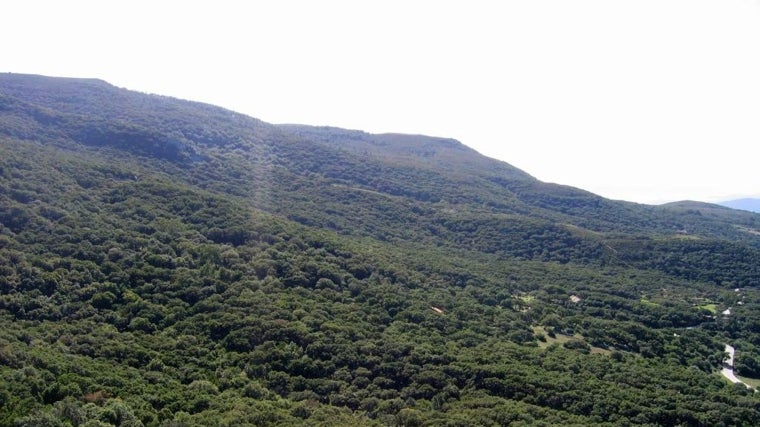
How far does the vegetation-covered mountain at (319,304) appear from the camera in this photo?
30938 millimetres

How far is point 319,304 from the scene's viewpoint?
151 ft

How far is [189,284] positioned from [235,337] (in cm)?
972

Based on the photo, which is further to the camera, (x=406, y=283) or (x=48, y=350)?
(x=406, y=283)

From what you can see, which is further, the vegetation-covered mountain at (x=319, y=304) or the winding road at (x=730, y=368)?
the winding road at (x=730, y=368)

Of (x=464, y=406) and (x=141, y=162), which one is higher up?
(x=141, y=162)

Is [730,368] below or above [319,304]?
above

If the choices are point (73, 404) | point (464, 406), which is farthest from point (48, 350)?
point (464, 406)

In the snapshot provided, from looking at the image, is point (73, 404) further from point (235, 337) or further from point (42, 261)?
point (42, 261)

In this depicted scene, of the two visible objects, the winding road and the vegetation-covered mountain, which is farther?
the winding road

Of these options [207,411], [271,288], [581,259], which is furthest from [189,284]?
[581,259]

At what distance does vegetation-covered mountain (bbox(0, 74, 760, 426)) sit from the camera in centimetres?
3094

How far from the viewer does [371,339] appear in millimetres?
40656

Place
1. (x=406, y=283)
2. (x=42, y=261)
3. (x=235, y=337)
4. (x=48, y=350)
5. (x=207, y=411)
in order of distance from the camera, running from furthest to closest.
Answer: (x=406, y=283) → (x=42, y=261) → (x=235, y=337) → (x=48, y=350) → (x=207, y=411)

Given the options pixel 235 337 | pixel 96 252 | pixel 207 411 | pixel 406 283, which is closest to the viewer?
pixel 207 411
